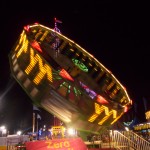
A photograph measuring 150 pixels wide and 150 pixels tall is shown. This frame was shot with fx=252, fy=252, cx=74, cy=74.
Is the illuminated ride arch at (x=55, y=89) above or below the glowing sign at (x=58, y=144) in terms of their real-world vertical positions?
above

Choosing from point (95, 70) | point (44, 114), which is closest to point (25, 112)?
point (44, 114)

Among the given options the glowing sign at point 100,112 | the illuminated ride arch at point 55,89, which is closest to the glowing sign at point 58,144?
the illuminated ride arch at point 55,89

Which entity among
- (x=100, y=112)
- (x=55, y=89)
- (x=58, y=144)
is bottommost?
(x=58, y=144)

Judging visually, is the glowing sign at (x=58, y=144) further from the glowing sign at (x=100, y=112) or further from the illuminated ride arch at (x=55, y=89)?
the glowing sign at (x=100, y=112)

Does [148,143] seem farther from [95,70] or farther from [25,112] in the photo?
[25,112]

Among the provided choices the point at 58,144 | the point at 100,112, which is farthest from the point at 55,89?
the point at 100,112

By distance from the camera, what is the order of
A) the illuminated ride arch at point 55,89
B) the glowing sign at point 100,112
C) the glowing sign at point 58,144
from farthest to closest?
1. the glowing sign at point 100,112
2. the illuminated ride arch at point 55,89
3. the glowing sign at point 58,144

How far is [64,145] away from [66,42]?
13803mm

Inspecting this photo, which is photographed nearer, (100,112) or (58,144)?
(58,144)

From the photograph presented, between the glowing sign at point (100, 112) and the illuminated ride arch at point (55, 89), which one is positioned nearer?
the illuminated ride arch at point (55, 89)

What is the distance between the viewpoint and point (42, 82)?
59.9 feet

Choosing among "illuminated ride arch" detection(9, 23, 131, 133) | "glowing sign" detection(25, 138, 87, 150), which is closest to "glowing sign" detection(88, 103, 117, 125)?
"illuminated ride arch" detection(9, 23, 131, 133)

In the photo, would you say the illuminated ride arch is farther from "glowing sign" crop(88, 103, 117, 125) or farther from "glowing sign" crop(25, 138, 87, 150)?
"glowing sign" crop(25, 138, 87, 150)

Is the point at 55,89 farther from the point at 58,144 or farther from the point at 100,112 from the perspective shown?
the point at 100,112
